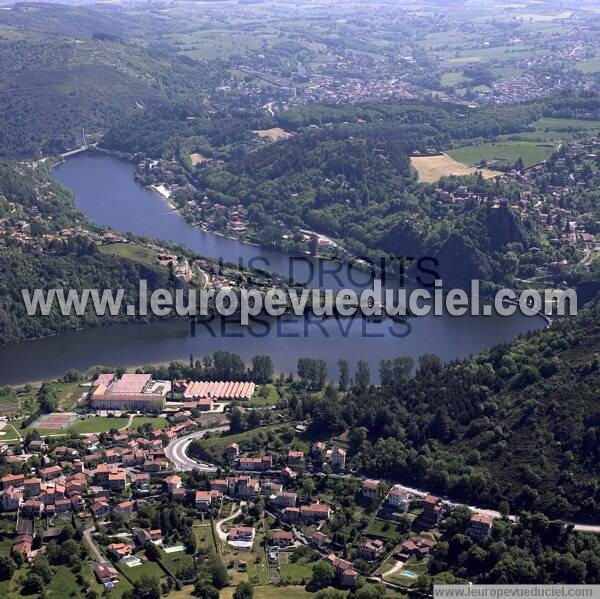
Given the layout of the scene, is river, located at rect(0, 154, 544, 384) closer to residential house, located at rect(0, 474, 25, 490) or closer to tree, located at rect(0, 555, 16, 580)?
residential house, located at rect(0, 474, 25, 490)

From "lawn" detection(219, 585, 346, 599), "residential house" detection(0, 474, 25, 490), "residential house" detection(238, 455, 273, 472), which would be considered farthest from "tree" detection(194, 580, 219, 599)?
"residential house" detection(0, 474, 25, 490)

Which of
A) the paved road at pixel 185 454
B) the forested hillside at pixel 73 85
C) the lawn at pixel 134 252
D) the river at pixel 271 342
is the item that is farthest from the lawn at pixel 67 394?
the forested hillside at pixel 73 85

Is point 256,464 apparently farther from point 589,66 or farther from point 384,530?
point 589,66

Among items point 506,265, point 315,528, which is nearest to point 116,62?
point 506,265

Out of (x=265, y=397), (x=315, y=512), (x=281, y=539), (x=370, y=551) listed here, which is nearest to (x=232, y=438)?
(x=265, y=397)

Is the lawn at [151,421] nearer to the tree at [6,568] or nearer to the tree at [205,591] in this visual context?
the tree at [6,568]

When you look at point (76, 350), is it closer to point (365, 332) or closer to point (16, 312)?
point (16, 312)
